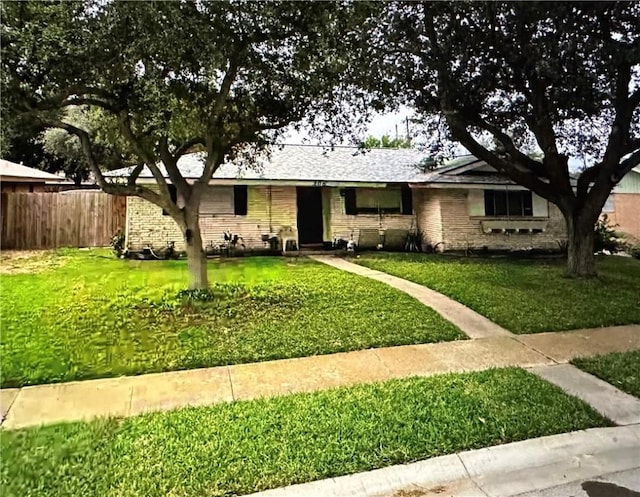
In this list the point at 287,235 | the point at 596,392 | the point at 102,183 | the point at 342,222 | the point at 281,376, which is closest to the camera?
the point at 596,392

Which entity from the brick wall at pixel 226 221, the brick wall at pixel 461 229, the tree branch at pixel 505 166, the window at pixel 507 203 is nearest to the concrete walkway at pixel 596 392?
the tree branch at pixel 505 166

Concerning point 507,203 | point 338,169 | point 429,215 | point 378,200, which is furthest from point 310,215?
point 507,203

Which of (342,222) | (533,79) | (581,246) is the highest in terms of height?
(533,79)

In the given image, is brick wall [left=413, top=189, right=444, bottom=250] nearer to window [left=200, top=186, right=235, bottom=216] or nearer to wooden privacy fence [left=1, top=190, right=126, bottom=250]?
window [left=200, top=186, right=235, bottom=216]

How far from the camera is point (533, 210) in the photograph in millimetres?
18141

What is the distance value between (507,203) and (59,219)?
1634 centimetres

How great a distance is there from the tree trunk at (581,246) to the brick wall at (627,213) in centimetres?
1347

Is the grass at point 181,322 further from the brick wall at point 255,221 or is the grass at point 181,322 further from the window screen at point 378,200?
the window screen at point 378,200

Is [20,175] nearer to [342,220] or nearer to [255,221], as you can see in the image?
[255,221]

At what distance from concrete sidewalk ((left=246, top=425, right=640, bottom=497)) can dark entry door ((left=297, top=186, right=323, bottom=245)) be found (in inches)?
563

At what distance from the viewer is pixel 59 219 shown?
Result: 17078 millimetres

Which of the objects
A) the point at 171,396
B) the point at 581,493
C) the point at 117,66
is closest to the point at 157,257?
the point at 117,66

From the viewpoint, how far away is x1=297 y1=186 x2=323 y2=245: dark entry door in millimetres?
17953

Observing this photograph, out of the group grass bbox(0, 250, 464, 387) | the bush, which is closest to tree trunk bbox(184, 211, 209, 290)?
grass bbox(0, 250, 464, 387)
